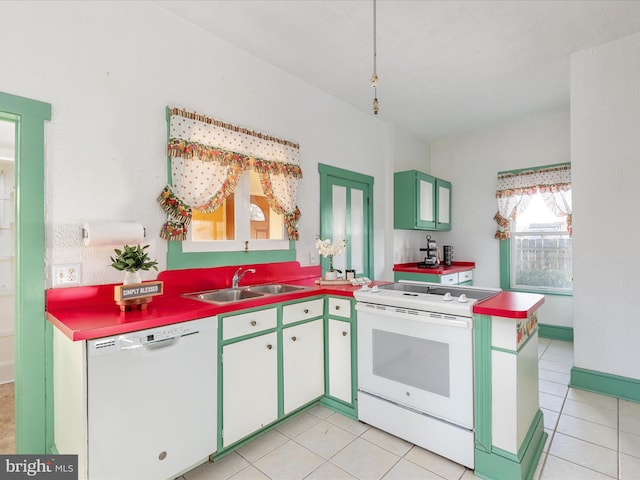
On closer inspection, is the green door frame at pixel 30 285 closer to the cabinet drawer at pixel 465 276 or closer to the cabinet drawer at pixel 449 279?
the cabinet drawer at pixel 449 279

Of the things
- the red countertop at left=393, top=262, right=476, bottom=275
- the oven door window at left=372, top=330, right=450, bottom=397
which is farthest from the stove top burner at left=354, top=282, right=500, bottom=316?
the red countertop at left=393, top=262, right=476, bottom=275

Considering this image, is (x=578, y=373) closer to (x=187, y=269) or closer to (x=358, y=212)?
(x=358, y=212)

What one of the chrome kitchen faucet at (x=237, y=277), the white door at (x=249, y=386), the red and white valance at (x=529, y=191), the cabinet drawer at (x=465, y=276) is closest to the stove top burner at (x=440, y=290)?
the white door at (x=249, y=386)

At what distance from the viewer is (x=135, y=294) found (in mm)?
1815

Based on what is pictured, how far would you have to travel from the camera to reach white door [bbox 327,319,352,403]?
253cm

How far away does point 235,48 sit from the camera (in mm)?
2771

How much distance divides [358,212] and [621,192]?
240cm

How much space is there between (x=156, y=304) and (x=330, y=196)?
2.13m

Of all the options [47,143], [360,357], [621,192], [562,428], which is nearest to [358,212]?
[360,357]

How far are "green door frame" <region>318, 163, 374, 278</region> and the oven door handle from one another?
123cm

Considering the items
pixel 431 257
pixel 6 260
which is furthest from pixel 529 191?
pixel 6 260

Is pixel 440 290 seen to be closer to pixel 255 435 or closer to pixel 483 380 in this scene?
pixel 483 380

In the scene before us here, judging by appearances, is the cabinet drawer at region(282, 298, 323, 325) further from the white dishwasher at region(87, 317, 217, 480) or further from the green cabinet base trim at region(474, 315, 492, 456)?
the green cabinet base trim at region(474, 315, 492, 456)

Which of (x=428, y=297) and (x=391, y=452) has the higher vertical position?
(x=428, y=297)
